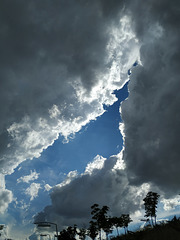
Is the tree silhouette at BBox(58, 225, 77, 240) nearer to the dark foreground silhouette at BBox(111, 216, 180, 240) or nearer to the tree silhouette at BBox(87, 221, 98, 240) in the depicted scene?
the tree silhouette at BBox(87, 221, 98, 240)

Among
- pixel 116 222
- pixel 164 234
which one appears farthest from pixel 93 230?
pixel 164 234

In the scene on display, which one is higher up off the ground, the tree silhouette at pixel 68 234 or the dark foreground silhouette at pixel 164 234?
the dark foreground silhouette at pixel 164 234

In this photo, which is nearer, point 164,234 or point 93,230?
point 164,234

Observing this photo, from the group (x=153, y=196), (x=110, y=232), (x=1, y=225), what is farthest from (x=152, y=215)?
(x=1, y=225)

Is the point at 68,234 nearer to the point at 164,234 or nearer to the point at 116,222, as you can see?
the point at 116,222

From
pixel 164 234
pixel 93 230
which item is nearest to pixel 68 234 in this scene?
pixel 93 230

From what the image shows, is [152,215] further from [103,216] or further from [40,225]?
[40,225]

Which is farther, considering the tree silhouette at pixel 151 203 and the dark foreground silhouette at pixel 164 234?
the tree silhouette at pixel 151 203

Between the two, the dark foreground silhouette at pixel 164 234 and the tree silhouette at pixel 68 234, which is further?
the tree silhouette at pixel 68 234

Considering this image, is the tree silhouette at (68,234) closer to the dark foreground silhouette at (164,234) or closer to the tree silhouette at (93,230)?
the tree silhouette at (93,230)

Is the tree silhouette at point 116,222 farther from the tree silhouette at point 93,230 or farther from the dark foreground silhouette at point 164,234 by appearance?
the dark foreground silhouette at point 164,234

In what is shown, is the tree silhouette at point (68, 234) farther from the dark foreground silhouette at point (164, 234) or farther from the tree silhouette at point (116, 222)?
the dark foreground silhouette at point (164, 234)

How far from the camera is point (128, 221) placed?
2606 inches

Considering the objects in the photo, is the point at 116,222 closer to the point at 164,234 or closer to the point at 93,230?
the point at 93,230
